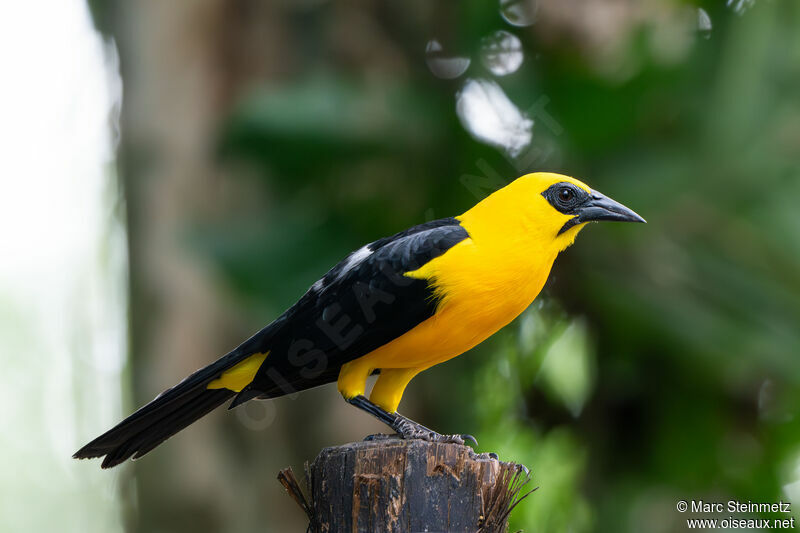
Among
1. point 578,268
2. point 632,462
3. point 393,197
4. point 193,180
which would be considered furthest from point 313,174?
point 632,462

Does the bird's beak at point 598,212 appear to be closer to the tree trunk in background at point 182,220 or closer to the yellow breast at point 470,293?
the yellow breast at point 470,293

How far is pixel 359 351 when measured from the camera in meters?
3.46

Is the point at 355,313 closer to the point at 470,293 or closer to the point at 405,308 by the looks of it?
the point at 405,308

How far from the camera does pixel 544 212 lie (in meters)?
3.58

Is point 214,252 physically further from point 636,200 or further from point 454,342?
point 454,342

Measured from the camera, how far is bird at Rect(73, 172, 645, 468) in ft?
11.2

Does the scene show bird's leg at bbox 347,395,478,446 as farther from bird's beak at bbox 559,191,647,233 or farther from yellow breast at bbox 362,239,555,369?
bird's beak at bbox 559,191,647,233

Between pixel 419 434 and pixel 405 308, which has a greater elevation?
pixel 405 308

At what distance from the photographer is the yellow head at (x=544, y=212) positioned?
3.53 meters

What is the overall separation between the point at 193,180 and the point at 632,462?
16.1 ft

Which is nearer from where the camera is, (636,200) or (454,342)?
(454,342)

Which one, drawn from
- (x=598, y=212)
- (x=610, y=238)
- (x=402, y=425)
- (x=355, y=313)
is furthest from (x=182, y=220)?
(x=598, y=212)

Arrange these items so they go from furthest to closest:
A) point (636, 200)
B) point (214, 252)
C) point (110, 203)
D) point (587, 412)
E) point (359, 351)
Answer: point (110, 203)
point (587, 412)
point (214, 252)
point (636, 200)
point (359, 351)

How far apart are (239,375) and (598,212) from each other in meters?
1.82
